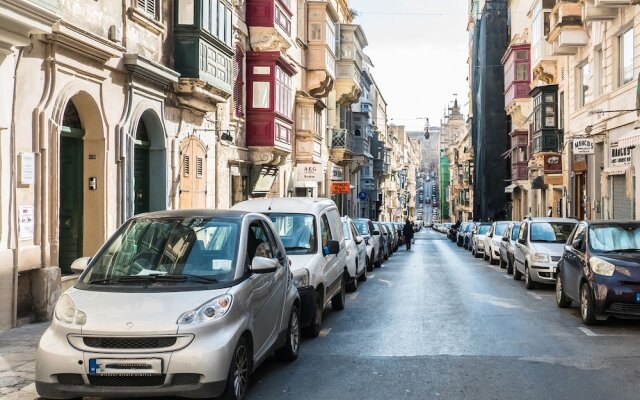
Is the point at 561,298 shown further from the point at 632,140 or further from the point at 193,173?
the point at 193,173

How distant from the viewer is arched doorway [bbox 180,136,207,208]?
18.6 metres

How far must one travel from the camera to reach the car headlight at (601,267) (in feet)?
34.5

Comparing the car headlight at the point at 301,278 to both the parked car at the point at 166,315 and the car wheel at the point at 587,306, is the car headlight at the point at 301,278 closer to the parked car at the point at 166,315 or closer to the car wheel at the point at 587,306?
the parked car at the point at 166,315

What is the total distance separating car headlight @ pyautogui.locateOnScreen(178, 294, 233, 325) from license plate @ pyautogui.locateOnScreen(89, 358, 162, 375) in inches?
14.9

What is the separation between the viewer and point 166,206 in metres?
17.3

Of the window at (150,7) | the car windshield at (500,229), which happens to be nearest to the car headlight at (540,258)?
the window at (150,7)

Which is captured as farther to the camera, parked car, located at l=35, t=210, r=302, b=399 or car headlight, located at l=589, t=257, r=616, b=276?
car headlight, located at l=589, t=257, r=616, b=276

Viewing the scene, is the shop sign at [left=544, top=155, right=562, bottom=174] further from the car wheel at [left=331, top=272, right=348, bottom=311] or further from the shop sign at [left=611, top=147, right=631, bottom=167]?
the car wheel at [left=331, top=272, right=348, bottom=311]

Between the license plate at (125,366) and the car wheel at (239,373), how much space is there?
62 centimetres

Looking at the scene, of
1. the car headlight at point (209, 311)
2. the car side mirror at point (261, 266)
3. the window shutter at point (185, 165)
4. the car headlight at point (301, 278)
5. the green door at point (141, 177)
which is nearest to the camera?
the car headlight at point (209, 311)

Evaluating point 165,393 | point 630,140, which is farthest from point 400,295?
point 165,393

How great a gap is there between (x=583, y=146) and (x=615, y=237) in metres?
13.8

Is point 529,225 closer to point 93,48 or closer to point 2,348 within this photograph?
point 93,48

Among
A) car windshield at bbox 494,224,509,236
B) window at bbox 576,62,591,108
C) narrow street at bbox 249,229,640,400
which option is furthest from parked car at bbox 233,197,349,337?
window at bbox 576,62,591,108
